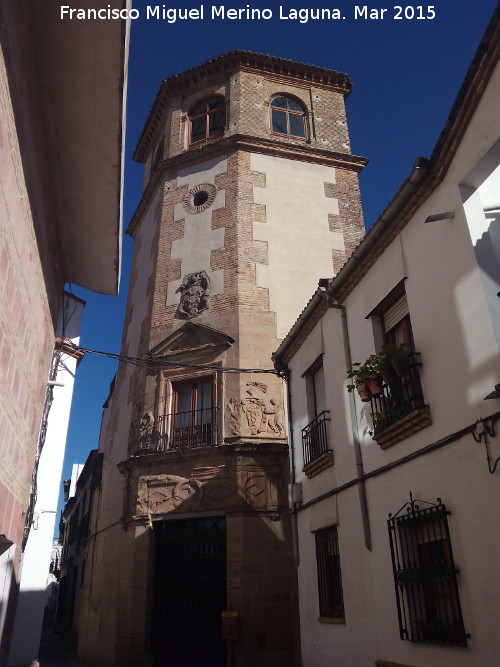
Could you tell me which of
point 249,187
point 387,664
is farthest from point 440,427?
point 249,187

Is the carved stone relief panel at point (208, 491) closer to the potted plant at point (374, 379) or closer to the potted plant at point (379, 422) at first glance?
the potted plant at point (379, 422)

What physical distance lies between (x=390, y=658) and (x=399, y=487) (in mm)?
1899

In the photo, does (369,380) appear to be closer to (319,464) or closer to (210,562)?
(319,464)

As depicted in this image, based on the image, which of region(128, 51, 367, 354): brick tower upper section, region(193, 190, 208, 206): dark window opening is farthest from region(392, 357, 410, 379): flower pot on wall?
region(193, 190, 208, 206): dark window opening

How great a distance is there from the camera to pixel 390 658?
6594mm

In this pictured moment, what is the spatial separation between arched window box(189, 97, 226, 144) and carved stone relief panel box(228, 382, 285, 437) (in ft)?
28.0

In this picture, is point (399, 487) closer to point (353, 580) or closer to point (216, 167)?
point (353, 580)

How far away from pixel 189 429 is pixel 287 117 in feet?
33.1

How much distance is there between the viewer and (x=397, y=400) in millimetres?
7066

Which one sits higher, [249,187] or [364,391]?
[249,187]

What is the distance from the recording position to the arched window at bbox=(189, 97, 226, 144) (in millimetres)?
17328

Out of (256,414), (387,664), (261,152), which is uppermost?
(261,152)

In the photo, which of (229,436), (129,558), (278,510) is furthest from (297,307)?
(129,558)

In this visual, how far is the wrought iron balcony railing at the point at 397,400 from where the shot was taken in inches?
264
